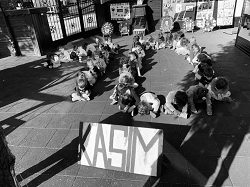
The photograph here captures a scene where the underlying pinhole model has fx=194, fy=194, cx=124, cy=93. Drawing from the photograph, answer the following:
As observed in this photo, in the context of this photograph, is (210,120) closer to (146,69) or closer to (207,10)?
(146,69)

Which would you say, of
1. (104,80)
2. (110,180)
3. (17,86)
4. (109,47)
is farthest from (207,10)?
(110,180)

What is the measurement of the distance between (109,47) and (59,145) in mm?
6480

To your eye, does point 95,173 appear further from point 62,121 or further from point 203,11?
point 203,11

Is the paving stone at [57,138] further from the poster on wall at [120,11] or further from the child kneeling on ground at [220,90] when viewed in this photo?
the poster on wall at [120,11]

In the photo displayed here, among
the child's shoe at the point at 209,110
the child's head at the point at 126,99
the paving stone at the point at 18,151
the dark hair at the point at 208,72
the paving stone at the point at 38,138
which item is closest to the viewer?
the paving stone at the point at 18,151

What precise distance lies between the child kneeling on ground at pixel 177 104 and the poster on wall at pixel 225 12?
35.6 ft

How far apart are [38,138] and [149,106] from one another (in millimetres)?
2699

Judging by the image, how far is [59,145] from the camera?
4137 mm

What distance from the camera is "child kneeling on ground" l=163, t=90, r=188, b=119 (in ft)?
14.5

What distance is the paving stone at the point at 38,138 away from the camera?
14.0 feet

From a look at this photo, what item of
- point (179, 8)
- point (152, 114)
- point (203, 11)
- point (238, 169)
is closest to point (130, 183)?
point (238, 169)

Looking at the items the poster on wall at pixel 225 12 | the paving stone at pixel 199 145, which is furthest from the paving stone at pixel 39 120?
the poster on wall at pixel 225 12

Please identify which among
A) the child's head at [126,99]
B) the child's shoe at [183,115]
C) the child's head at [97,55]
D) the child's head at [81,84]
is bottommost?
the child's shoe at [183,115]

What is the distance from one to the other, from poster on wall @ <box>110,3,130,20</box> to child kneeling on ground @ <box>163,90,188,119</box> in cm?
1088
